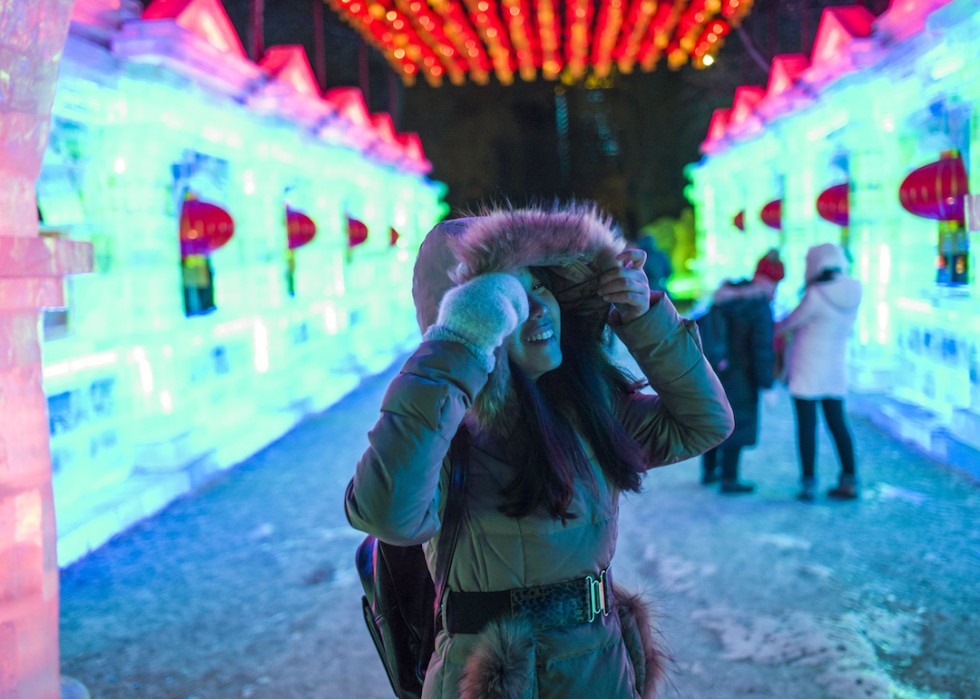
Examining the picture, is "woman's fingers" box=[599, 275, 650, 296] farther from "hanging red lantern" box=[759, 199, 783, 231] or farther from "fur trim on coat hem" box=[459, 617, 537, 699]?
"hanging red lantern" box=[759, 199, 783, 231]

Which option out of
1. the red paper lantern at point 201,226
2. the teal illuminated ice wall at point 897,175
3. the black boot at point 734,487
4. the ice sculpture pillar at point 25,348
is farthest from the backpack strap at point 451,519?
the red paper lantern at point 201,226

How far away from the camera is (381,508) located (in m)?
1.26

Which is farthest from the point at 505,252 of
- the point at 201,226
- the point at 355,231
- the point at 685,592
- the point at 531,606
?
the point at 355,231

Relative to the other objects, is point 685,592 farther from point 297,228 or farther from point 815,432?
point 297,228

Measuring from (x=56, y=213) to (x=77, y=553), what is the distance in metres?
2.51

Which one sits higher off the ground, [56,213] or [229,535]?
[56,213]

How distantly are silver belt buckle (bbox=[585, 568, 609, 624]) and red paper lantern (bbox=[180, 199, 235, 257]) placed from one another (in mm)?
5937

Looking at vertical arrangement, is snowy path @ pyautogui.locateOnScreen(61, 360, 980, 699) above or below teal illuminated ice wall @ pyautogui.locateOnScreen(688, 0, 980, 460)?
below

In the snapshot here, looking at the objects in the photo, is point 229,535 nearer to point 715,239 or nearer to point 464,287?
point 464,287

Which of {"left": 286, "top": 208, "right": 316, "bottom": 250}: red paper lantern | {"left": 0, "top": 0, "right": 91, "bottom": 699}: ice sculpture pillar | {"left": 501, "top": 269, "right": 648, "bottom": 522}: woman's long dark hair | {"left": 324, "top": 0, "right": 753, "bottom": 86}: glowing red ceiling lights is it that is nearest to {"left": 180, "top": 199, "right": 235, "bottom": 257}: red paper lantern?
{"left": 324, "top": 0, "right": 753, "bottom": 86}: glowing red ceiling lights

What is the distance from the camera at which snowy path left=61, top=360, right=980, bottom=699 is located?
308 cm

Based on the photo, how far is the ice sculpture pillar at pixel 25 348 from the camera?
2.21 m

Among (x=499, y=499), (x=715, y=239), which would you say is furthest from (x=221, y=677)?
(x=715, y=239)

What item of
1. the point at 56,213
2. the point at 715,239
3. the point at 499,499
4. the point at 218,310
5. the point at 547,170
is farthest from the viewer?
the point at 547,170
